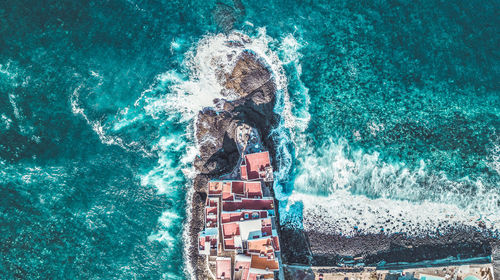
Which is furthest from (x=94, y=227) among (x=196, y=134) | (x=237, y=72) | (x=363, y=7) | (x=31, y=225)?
(x=363, y=7)

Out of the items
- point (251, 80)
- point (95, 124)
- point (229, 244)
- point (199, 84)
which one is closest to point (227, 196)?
point (229, 244)

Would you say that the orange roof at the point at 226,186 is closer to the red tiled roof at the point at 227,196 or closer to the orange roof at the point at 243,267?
the red tiled roof at the point at 227,196

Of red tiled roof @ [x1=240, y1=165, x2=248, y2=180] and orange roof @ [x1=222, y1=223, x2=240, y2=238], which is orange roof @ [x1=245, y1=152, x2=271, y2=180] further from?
orange roof @ [x1=222, y1=223, x2=240, y2=238]

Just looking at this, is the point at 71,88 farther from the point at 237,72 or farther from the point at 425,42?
the point at 425,42

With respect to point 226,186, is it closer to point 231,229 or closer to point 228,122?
point 231,229

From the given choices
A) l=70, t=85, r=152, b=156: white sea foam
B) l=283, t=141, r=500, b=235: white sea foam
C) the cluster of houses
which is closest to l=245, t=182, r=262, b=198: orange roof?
the cluster of houses

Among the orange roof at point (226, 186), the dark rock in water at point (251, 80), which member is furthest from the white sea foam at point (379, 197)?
the dark rock in water at point (251, 80)
